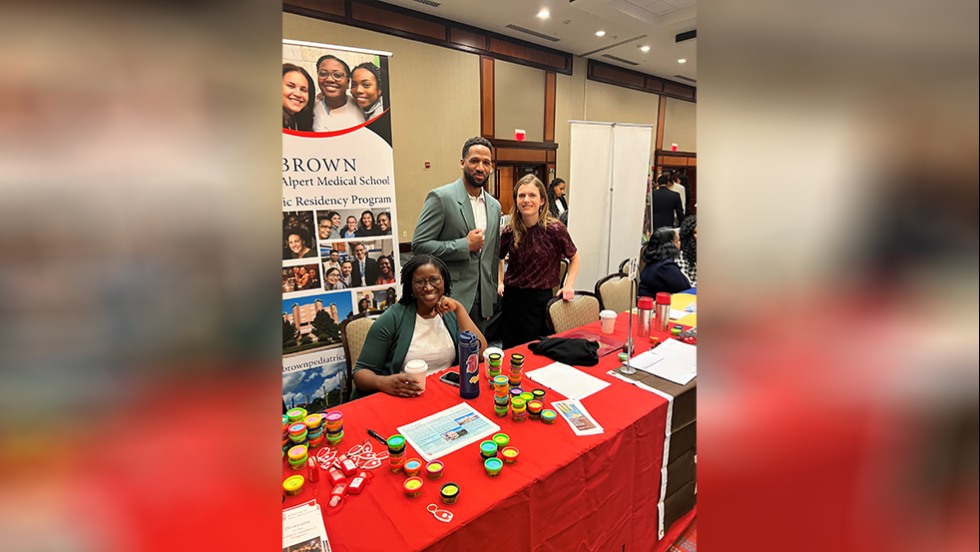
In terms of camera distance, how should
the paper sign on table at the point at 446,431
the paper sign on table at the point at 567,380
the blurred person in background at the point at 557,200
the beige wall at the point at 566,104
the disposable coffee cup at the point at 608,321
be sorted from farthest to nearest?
the beige wall at the point at 566,104
the blurred person in background at the point at 557,200
the disposable coffee cup at the point at 608,321
the paper sign on table at the point at 567,380
the paper sign on table at the point at 446,431

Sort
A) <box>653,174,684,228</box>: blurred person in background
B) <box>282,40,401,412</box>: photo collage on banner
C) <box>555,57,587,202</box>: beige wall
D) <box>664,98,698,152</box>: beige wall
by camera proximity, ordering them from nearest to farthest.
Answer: <box>282,40,401,412</box>: photo collage on banner < <box>555,57,587,202</box>: beige wall < <box>653,174,684,228</box>: blurred person in background < <box>664,98,698,152</box>: beige wall

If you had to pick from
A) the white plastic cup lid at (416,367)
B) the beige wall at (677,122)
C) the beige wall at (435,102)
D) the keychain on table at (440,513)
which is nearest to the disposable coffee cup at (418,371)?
the white plastic cup lid at (416,367)

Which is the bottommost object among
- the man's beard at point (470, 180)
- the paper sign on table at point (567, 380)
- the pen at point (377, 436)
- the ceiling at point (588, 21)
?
the pen at point (377, 436)

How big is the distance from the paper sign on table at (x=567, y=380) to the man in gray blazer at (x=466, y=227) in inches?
39.6

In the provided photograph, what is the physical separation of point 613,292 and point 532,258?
2.71 feet

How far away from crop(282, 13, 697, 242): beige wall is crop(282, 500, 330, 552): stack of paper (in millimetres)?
3822

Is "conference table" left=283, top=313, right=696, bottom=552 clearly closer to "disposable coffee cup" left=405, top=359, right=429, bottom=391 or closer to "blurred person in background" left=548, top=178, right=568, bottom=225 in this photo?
"disposable coffee cup" left=405, top=359, right=429, bottom=391

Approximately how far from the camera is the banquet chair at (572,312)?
271 centimetres

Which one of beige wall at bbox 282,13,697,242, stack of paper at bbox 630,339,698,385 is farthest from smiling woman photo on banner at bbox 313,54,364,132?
stack of paper at bbox 630,339,698,385

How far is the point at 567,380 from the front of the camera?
1.87m

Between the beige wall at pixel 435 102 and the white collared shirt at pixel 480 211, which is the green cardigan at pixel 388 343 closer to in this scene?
the white collared shirt at pixel 480 211

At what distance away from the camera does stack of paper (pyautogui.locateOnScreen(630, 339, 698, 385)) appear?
6.27ft

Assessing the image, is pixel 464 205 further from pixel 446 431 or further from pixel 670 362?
pixel 446 431
